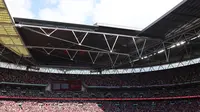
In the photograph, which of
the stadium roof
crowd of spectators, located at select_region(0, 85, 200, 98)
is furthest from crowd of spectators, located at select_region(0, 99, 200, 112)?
the stadium roof

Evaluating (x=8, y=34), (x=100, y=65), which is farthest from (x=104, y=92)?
(x=8, y=34)

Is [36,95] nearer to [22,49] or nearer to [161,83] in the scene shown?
[22,49]

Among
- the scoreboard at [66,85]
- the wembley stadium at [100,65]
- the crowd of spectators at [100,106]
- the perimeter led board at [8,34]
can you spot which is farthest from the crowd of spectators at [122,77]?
the perimeter led board at [8,34]

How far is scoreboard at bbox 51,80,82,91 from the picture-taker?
54.3m

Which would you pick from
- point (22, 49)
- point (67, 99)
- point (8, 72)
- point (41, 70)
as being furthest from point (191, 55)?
point (8, 72)

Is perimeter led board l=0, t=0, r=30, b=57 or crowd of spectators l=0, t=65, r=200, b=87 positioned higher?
perimeter led board l=0, t=0, r=30, b=57

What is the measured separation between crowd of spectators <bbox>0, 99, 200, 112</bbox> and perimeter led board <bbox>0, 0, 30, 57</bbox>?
37.4 ft

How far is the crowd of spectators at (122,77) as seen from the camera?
48.1 metres

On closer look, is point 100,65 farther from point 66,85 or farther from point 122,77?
point 66,85

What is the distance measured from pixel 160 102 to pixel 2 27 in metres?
34.7

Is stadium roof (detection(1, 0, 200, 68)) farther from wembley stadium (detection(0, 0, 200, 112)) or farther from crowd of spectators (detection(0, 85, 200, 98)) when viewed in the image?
crowd of spectators (detection(0, 85, 200, 98))

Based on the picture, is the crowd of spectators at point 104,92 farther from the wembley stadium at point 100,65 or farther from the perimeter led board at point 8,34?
the perimeter led board at point 8,34

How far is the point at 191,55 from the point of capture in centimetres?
4306

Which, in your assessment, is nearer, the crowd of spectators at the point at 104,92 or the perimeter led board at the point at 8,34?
the perimeter led board at the point at 8,34
